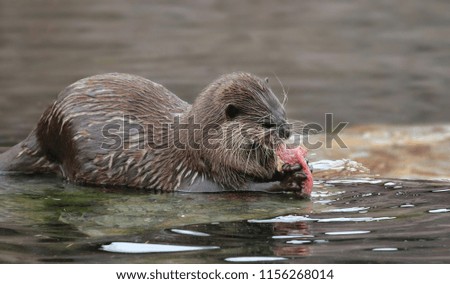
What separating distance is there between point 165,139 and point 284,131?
1.05 metres

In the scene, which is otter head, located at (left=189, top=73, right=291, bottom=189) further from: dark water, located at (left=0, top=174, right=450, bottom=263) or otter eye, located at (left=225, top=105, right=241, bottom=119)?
dark water, located at (left=0, top=174, right=450, bottom=263)

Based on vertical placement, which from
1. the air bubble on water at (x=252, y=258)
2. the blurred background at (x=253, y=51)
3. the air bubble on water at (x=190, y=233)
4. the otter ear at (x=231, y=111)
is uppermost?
the blurred background at (x=253, y=51)

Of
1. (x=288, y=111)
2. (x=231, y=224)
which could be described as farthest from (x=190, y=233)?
(x=288, y=111)

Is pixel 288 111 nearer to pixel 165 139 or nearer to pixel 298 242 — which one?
pixel 165 139

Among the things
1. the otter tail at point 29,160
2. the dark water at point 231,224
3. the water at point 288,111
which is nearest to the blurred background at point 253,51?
the water at point 288,111

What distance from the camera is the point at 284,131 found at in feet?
22.2

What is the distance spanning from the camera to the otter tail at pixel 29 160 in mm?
7738

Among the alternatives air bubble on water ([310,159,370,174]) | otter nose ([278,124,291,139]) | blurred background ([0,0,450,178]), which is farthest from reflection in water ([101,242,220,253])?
blurred background ([0,0,450,178])

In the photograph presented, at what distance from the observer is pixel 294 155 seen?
705 centimetres

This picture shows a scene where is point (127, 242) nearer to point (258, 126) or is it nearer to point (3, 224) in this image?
point (3, 224)

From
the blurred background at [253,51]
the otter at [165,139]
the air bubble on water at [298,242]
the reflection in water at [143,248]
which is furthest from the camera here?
the blurred background at [253,51]

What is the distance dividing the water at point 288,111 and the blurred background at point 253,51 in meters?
0.03

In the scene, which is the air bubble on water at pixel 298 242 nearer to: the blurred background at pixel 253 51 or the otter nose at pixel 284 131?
the otter nose at pixel 284 131

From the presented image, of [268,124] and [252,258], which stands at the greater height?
[268,124]
